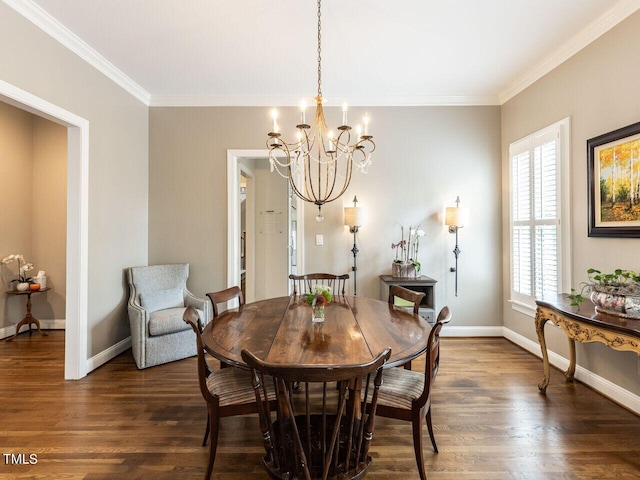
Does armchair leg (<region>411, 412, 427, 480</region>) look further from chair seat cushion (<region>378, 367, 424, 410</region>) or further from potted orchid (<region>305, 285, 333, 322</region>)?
potted orchid (<region>305, 285, 333, 322</region>)

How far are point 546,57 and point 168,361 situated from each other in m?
4.77

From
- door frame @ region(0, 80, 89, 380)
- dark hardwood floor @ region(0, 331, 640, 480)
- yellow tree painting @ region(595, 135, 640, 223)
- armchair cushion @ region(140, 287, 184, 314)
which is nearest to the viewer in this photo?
dark hardwood floor @ region(0, 331, 640, 480)

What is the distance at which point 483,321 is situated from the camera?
4.15 metres

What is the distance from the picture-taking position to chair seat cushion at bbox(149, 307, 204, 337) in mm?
3246

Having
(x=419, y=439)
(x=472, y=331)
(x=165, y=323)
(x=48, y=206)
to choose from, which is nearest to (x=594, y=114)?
(x=472, y=331)

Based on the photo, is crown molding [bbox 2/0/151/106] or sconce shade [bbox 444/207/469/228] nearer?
crown molding [bbox 2/0/151/106]

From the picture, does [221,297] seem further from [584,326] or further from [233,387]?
[584,326]

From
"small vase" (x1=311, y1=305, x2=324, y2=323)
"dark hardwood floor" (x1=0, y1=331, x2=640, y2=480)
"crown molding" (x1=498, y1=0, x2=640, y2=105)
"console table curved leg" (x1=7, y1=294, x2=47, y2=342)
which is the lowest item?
"dark hardwood floor" (x1=0, y1=331, x2=640, y2=480)

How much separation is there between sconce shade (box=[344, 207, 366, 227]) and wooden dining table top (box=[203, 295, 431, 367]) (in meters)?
1.47

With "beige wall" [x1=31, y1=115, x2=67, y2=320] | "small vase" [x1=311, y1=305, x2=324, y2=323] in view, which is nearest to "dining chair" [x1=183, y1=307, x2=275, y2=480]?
"small vase" [x1=311, y1=305, x2=324, y2=323]

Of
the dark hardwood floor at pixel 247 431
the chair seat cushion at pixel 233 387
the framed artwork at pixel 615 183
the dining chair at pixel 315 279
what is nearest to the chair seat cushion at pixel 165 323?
the dark hardwood floor at pixel 247 431

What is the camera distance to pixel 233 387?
6.16ft

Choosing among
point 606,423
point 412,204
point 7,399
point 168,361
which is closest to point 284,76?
point 412,204

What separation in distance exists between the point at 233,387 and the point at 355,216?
8.14ft
